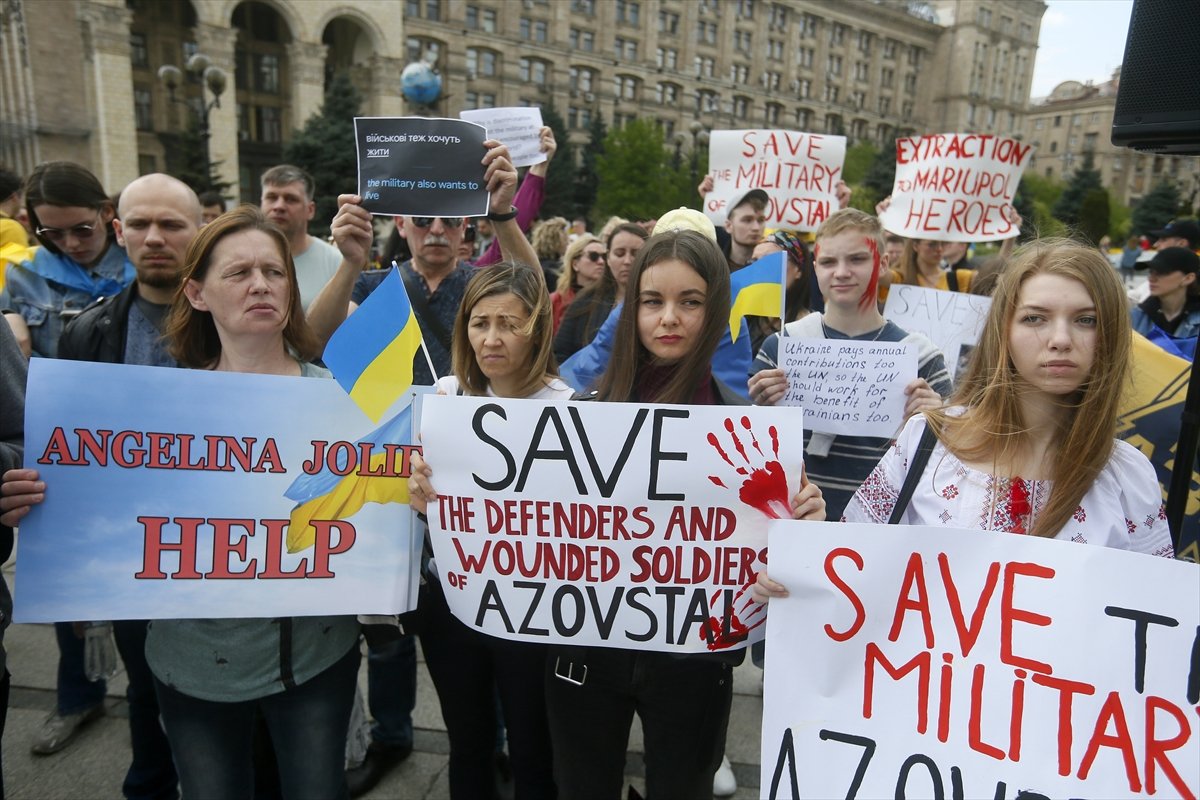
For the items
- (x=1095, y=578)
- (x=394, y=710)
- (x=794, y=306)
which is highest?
(x=794, y=306)

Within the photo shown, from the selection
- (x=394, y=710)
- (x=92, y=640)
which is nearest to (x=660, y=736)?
(x=394, y=710)

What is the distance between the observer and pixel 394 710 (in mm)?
2914

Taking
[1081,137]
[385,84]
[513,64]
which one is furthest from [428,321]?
[1081,137]

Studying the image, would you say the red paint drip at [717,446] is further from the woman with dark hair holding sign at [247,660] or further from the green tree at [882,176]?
the green tree at [882,176]

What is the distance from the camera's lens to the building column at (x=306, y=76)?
3788 centimetres

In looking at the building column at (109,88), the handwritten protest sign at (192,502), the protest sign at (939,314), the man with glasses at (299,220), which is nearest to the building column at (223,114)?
the building column at (109,88)

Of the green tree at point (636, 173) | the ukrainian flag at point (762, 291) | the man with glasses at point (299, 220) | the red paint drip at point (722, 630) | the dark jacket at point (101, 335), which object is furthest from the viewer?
the green tree at point (636, 173)

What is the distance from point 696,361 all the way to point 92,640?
2.29 meters

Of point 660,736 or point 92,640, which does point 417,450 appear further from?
point 92,640

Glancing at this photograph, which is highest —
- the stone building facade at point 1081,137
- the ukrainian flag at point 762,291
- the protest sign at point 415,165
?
the stone building facade at point 1081,137

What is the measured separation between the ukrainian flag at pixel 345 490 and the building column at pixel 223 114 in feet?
124

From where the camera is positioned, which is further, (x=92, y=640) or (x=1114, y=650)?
(x=92, y=640)

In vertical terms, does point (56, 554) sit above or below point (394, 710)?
above

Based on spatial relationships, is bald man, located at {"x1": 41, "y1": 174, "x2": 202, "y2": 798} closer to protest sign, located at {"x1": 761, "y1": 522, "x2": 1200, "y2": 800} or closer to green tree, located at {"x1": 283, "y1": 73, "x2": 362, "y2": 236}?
protest sign, located at {"x1": 761, "y1": 522, "x2": 1200, "y2": 800}
